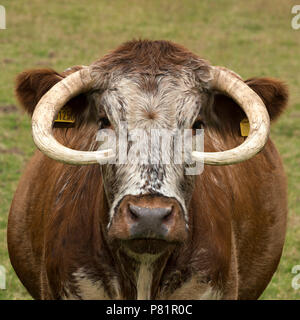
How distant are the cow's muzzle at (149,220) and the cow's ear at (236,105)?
1004 millimetres

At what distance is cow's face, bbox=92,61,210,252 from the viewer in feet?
13.3

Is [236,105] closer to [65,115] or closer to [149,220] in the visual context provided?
[65,115]

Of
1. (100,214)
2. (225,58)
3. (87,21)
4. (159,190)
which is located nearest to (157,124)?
(159,190)

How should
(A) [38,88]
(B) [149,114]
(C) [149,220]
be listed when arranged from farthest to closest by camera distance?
(A) [38,88] → (B) [149,114] → (C) [149,220]

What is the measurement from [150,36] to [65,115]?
46.1ft

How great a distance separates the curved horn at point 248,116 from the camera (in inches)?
167

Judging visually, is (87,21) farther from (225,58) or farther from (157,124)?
(157,124)

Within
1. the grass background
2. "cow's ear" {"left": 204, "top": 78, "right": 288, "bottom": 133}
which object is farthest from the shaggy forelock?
the grass background

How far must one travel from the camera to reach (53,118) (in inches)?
175

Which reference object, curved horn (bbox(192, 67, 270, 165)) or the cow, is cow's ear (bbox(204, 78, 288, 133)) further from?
curved horn (bbox(192, 67, 270, 165))

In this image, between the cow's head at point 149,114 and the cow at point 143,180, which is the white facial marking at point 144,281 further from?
the cow's head at point 149,114

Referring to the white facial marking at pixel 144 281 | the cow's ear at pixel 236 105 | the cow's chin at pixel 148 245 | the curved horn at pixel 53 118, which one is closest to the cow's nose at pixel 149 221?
the cow's chin at pixel 148 245

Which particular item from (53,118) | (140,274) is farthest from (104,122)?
(140,274)

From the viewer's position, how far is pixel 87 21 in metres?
20.1
